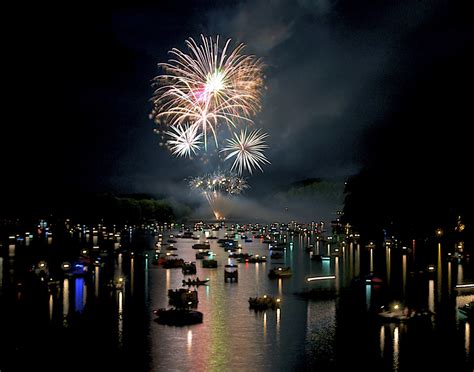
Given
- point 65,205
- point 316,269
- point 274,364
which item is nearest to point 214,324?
point 274,364

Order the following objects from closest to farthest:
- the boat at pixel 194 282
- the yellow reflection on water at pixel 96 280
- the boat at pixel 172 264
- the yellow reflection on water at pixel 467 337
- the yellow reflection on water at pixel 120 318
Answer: the yellow reflection on water at pixel 467 337, the yellow reflection on water at pixel 120 318, the yellow reflection on water at pixel 96 280, the boat at pixel 194 282, the boat at pixel 172 264

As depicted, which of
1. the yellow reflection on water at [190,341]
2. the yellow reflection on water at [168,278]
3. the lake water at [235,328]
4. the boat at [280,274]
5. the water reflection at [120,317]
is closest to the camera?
the lake water at [235,328]

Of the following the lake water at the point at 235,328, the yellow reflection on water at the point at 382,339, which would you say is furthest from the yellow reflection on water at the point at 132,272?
the yellow reflection on water at the point at 382,339

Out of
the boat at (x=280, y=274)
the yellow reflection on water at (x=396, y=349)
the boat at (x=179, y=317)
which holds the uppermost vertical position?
the boat at (x=280, y=274)

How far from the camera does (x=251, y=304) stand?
125ft

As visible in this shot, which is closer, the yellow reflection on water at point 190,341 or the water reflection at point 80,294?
the yellow reflection on water at point 190,341

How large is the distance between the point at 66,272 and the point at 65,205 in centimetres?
8310

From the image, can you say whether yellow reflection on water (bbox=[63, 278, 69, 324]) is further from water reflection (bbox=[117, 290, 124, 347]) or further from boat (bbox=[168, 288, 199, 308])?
boat (bbox=[168, 288, 199, 308])

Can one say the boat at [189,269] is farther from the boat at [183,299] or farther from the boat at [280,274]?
the boat at [183,299]

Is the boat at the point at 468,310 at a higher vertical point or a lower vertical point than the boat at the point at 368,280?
lower

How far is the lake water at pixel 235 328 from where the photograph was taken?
2703 centimetres

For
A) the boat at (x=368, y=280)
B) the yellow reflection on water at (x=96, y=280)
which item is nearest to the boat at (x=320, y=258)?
the boat at (x=368, y=280)

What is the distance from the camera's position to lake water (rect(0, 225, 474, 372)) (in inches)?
1064

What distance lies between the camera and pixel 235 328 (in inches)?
1292
